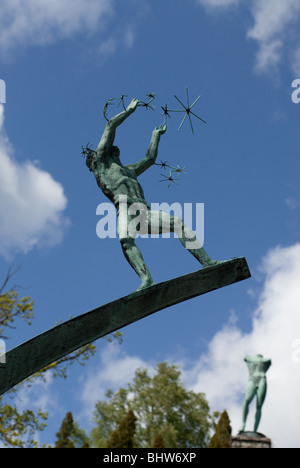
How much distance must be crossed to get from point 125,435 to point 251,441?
18992 mm

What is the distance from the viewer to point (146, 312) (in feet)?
20.4

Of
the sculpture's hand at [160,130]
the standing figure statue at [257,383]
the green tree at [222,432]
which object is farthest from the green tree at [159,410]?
the sculpture's hand at [160,130]

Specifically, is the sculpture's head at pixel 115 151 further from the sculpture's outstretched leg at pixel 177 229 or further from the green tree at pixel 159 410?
the green tree at pixel 159 410

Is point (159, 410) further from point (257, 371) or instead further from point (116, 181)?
point (116, 181)

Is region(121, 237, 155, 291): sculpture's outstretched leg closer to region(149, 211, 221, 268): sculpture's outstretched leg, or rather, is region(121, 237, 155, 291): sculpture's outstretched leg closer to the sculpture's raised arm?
region(149, 211, 221, 268): sculpture's outstretched leg

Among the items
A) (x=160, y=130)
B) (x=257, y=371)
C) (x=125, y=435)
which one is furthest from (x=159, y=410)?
(x=160, y=130)

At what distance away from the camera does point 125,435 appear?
3262cm

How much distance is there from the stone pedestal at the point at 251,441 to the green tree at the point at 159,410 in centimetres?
2109

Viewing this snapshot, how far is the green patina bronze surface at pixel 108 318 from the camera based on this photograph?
591cm

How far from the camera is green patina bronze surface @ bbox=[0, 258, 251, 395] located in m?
5.91

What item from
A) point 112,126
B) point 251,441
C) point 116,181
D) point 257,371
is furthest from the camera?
point 257,371
